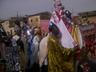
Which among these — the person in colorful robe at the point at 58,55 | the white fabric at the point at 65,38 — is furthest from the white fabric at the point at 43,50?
the white fabric at the point at 65,38

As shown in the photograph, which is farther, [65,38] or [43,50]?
[43,50]

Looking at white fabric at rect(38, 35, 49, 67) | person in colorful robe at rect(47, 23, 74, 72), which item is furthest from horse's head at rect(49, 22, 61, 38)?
white fabric at rect(38, 35, 49, 67)

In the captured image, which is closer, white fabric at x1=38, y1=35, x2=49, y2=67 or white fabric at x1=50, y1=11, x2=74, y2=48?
white fabric at x1=50, y1=11, x2=74, y2=48

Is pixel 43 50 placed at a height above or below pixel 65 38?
below

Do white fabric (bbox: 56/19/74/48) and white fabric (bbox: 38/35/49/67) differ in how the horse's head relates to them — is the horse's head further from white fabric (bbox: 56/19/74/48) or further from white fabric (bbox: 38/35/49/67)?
white fabric (bbox: 38/35/49/67)

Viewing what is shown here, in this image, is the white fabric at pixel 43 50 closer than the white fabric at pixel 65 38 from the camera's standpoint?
No

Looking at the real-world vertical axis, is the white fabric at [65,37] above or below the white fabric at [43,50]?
above

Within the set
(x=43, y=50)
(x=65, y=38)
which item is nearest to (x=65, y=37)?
(x=65, y=38)

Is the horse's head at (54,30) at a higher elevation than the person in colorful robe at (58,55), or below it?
higher

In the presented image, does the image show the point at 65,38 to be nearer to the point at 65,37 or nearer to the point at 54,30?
the point at 65,37

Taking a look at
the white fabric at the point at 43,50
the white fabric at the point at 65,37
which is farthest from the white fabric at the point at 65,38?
the white fabric at the point at 43,50

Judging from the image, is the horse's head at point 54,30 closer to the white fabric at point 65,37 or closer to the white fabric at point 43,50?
the white fabric at point 65,37

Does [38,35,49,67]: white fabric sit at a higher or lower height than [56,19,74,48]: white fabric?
lower

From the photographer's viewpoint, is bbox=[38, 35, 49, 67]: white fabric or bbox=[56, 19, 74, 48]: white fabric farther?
bbox=[38, 35, 49, 67]: white fabric
